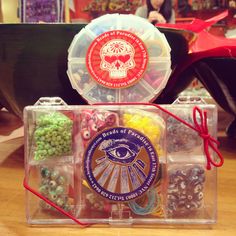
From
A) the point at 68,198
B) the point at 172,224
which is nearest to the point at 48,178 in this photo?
the point at 68,198

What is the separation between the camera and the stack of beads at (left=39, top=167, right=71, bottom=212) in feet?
1.44

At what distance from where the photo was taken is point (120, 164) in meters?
0.44

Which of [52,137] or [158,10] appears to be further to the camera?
[158,10]

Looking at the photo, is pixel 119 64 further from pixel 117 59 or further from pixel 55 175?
pixel 55 175

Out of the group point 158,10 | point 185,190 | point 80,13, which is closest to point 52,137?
point 185,190

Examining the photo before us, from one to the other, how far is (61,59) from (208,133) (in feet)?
0.80

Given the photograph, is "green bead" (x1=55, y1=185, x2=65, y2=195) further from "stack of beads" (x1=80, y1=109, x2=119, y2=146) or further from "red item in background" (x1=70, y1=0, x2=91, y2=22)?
"red item in background" (x1=70, y1=0, x2=91, y2=22)

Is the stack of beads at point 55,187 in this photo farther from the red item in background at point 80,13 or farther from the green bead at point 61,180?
the red item in background at point 80,13

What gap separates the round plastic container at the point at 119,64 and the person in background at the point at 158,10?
1025mm

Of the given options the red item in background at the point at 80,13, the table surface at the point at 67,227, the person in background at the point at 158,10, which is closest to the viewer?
the table surface at the point at 67,227

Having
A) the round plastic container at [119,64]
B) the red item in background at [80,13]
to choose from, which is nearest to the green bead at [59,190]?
the round plastic container at [119,64]

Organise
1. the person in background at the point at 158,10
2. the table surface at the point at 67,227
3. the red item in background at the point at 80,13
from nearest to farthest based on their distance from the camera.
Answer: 1. the table surface at the point at 67,227
2. the person in background at the point at 158,10
3. the red item in background at the point at 80,13

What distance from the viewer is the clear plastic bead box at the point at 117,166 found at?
0.44 meters

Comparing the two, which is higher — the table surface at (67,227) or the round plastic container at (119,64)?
the round plastic container at (119,64)
